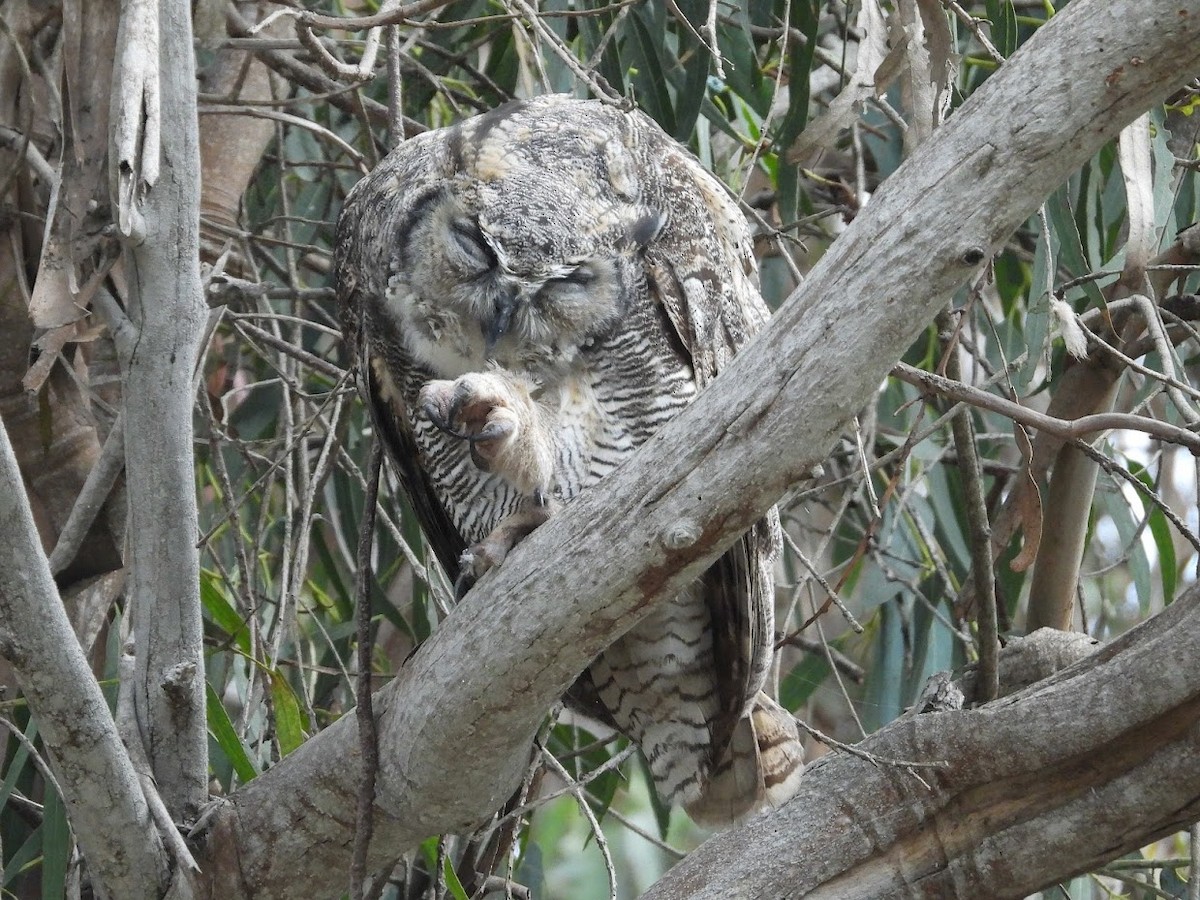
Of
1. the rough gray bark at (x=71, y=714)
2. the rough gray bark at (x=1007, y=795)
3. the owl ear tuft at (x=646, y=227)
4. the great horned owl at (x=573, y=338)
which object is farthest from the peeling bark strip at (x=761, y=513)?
the owl ear tuft at (x=646, y=227)

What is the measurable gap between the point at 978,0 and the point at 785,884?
2.43 meters

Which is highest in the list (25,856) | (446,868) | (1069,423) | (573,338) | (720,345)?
(573,338)

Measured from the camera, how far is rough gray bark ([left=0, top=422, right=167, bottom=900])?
4.33 feet

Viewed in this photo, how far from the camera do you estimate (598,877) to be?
3.84 meters

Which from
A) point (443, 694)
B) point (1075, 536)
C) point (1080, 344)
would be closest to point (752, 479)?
point (1080, 344)

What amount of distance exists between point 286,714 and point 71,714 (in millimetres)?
468

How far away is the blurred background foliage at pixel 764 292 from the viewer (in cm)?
183

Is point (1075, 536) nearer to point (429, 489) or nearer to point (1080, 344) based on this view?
point (1080, 344)

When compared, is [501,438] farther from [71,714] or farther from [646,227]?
[71,714]

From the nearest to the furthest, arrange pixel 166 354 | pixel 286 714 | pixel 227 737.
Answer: pixel 166 354 < pixel 227 737 < pixel 286 714

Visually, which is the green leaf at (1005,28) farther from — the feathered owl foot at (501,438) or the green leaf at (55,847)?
the green leaf at (55,847)

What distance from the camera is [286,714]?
185 centimetres

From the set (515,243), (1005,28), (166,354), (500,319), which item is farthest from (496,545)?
→ (1005,28)

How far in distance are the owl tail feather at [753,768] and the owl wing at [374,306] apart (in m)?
0.68
